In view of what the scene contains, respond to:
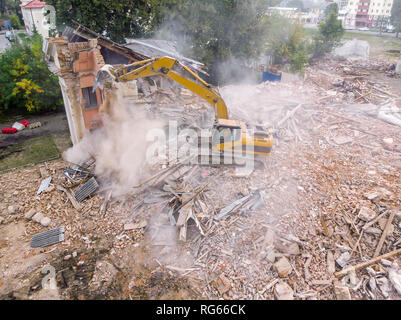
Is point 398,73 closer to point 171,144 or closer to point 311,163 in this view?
point 311,163

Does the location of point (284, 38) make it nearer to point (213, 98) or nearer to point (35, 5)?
point (213, 98)

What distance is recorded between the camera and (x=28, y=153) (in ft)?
49.7

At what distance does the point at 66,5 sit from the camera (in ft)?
57.5

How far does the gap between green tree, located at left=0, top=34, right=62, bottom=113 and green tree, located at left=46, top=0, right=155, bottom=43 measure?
3379mm

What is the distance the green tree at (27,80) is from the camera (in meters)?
18.7

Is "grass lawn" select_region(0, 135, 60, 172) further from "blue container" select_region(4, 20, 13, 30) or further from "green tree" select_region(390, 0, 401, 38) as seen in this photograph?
"green tree" select_region(390, 0, 401, 38)

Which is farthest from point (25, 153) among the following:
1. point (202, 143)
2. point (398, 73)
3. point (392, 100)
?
point (398, 73)

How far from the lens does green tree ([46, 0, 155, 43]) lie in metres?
17.8

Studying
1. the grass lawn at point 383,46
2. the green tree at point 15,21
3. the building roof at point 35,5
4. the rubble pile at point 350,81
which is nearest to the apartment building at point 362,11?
the grass lawn at point 383,46

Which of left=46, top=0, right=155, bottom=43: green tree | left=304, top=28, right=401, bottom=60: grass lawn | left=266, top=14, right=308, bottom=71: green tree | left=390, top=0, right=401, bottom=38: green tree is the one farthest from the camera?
left=390, top=0, right=401, bottom=38: green tree

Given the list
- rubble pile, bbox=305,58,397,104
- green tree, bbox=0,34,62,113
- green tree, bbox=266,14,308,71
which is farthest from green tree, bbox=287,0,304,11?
green tree, bbox=0,34,62,113

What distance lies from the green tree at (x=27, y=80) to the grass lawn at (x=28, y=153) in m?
4.46

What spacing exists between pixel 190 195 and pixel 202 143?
2.28m

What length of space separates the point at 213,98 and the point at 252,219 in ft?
15.2
